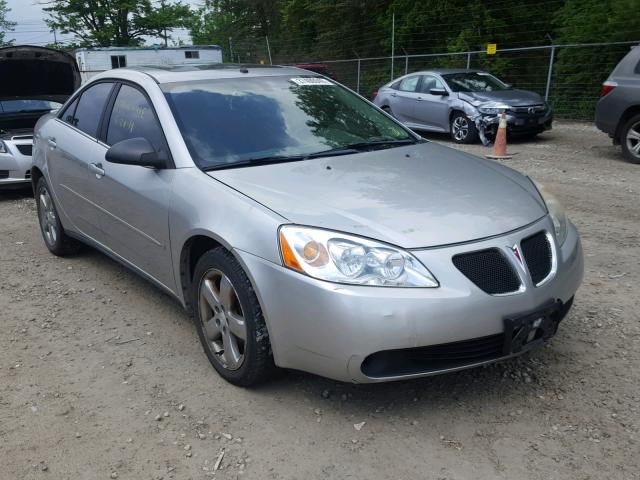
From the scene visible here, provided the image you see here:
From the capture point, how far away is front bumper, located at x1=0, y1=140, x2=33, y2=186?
8070 mm

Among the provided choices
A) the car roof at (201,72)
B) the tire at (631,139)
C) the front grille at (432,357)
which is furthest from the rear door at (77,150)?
the tire at (631,139)

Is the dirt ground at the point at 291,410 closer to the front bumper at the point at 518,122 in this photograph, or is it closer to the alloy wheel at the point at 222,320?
the alloy wheel at the point at 222,320

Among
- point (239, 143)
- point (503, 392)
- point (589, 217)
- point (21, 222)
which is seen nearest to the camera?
point (503, 392)

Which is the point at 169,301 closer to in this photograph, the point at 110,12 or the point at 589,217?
the point at 589,217

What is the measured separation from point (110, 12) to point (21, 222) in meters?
38.8

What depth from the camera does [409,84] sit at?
44.0ft

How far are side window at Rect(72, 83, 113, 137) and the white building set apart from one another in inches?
904

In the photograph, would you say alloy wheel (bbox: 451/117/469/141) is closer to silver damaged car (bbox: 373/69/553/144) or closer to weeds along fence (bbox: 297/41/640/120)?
silver damaged car (bbox: 373/69/553/144)

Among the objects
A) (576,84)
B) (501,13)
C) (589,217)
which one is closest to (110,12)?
(501,13)

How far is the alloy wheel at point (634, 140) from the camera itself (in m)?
8.99

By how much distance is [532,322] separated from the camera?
9.20 feet

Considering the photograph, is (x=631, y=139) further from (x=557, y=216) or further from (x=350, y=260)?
(x=350, y=260)

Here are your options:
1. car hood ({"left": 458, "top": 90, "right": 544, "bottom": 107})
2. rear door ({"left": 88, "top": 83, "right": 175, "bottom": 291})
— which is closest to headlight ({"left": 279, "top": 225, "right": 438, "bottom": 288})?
rear door ({"left": 88, "top": 83, "right": 175, "bottom": 291})

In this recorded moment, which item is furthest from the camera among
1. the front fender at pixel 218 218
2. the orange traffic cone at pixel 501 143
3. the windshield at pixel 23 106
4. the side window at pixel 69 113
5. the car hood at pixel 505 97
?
the car hood at pixel 505 97
